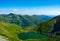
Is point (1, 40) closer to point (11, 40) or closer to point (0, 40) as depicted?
point (0, 40)

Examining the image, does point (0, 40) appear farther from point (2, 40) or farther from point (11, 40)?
point (11, 40)

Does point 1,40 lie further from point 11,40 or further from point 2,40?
point 11,40

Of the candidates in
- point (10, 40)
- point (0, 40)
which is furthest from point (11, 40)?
point (0, 40)

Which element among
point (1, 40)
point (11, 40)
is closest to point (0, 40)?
point (1, 40)
